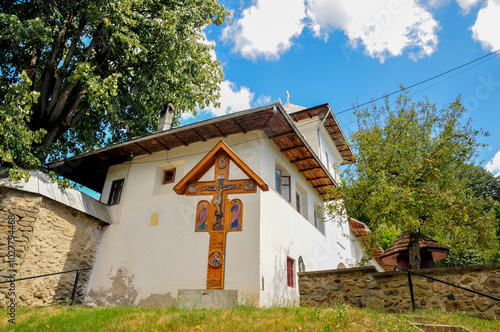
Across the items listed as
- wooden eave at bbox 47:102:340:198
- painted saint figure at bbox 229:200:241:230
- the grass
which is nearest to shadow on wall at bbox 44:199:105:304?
wooden eave at bbox 47:102:340:198

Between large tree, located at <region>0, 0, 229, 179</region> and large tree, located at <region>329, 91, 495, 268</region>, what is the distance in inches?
311

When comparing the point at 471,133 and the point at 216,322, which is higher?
the point at 471,133

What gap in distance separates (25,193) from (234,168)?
241 inches

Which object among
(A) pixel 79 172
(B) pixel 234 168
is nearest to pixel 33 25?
(A) pixel 79 172

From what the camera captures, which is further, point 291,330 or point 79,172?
point 79,172

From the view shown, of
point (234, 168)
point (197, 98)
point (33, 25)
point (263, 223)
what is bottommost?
point (263, 223)

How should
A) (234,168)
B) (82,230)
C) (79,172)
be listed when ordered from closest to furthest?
(234,168) → (82,230) → (79,172)

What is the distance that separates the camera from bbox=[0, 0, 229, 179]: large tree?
31.9 feet

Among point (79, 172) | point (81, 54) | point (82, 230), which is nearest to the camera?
point (82, 230)

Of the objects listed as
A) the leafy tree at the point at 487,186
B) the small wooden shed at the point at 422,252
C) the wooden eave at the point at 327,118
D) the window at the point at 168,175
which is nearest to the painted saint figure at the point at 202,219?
the window at the point at 168,175

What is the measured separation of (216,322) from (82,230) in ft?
27.7

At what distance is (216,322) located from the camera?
4.64 m

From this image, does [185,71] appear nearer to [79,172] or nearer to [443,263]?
[79,172]

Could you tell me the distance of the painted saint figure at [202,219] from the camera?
6384 millimetres
